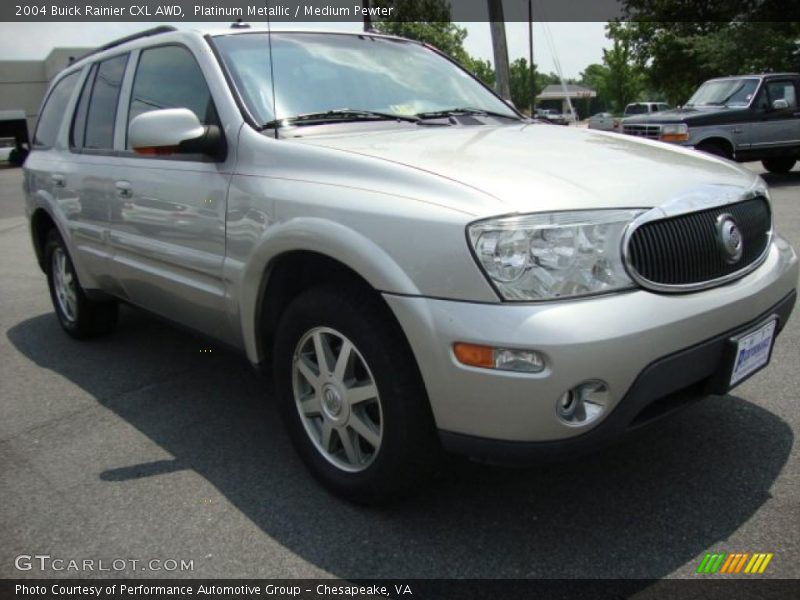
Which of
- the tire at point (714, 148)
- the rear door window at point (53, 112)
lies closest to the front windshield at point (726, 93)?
the tire at point (714, 148)

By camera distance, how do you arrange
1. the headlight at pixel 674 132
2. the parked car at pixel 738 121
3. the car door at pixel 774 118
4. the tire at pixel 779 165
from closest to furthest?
the headlight at pixel 674 132, the parked car at pixel 738 121, the car door at pixel 774 118, the tire at pixel 779 165

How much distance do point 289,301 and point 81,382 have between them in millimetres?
2026

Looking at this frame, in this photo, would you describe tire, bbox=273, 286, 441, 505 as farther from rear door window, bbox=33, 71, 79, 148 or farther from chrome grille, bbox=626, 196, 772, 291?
rear door window, bbox=33, 71, 79, 148

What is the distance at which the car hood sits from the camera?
7.27ft

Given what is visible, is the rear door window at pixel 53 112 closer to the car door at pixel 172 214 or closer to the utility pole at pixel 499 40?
the car door at pixel 172 214

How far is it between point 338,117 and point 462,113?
69 cm

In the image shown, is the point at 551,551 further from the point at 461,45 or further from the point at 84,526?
the point at 461,45

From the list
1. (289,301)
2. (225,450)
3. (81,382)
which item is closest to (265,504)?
(225,450)

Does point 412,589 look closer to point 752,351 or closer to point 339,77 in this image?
point 752,351

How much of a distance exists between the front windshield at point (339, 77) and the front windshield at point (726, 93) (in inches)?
411

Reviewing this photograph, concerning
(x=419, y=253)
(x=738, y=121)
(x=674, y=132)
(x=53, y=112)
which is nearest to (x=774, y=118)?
(x=738, y=121)

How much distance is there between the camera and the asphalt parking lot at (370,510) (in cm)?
234

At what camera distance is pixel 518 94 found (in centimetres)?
8150

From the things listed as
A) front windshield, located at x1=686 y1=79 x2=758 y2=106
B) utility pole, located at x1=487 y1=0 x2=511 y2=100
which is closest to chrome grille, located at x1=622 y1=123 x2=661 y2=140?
front windshield, located at x1=686 y1=79 x2=758 y2=106
